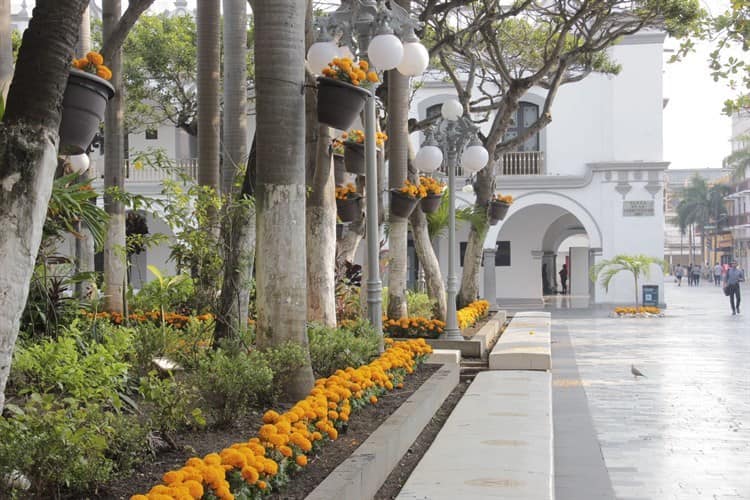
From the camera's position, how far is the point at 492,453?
558 centimetres

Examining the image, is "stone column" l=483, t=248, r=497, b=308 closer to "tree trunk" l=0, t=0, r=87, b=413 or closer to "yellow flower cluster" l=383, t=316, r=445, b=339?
"yellow flower cluster" l=383, t=316, r=445, b=339

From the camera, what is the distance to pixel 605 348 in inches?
617

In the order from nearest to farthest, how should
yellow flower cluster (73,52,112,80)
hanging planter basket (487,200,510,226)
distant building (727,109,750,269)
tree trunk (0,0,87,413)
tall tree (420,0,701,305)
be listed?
tree trunk (0,0,87,413) < yellow flower cluster (73,52,112,80) < tall tree (420,0,701,305) < hanging planter basket (487,200,510,226) < distant building (727,109,750,269)

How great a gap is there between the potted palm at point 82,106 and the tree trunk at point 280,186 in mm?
1582

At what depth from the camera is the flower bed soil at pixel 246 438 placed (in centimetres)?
409

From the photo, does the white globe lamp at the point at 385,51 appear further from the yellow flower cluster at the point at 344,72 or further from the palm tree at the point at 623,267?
the palm tree at the point at 623,267

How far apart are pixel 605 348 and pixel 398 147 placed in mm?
5620

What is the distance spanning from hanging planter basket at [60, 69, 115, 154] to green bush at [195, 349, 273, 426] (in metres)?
1.67

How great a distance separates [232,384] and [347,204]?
21.0ft

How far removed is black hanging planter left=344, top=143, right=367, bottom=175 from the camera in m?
11.8

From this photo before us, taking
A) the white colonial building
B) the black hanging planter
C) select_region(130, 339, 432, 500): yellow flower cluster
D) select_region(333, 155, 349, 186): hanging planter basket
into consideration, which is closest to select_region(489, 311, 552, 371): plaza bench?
the black hanging planter

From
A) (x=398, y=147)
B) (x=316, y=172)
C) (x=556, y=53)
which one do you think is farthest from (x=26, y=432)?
(x=556, y=53)

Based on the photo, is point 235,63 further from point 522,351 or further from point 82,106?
point 82,106

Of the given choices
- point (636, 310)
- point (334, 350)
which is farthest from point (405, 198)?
point (636, 310)
